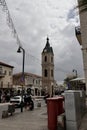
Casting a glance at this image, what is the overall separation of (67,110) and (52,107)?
0.76m

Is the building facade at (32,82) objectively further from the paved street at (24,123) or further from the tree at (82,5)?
the tree at (82,5)

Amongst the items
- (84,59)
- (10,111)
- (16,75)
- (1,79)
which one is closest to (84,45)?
(84,59)

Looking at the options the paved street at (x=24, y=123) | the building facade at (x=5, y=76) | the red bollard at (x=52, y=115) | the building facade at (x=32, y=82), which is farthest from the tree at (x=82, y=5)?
the building facade at (x=32, y=82)

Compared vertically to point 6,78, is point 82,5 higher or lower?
lower

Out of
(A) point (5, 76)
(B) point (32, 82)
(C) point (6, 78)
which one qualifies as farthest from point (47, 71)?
(A) point (5, 76)

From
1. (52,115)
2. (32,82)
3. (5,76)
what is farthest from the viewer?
(32,82)

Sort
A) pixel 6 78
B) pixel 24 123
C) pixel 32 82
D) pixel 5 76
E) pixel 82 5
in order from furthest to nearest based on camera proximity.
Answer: pixel 32 82
pixel 6 78
pixel 5 76
pixel 24 123
pixel 82 5

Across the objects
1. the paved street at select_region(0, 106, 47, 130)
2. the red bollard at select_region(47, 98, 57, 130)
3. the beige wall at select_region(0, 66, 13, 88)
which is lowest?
the paved street at select_region(0, 106, 47, 130)

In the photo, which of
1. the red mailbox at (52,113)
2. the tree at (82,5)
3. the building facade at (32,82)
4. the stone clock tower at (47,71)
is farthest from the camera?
the stone clock tower at (47,71)

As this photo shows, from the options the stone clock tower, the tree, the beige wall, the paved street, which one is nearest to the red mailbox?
the paved street

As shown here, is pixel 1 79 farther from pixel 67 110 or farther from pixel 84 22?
pixel 67 110

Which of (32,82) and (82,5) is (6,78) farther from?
(82,5)

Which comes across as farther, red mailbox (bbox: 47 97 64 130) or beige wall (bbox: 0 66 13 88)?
beige wall (bbox: 0 66 13 88)

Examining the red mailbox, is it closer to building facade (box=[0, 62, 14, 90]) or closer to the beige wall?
building facade (box=[0, 62, 14, 90])
